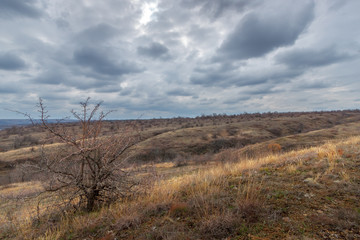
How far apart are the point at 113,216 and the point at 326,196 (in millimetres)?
4437

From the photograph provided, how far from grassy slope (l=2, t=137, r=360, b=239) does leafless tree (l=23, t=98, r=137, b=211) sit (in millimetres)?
643

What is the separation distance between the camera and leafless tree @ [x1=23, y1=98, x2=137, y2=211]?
15.2ft

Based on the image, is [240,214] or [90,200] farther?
[90,200]

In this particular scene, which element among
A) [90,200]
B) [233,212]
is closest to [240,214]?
[233,212]

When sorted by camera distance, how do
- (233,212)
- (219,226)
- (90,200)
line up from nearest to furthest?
(219,226) → (233,212) → (90,200)

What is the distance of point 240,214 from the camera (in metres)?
3.36

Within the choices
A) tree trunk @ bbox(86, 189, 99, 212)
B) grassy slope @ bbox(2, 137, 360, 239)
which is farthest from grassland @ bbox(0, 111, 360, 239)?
tree trunk @ bbox(86, 189, 99, 212)

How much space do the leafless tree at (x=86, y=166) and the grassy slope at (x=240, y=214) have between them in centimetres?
64

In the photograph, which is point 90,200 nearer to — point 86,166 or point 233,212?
point 86,166

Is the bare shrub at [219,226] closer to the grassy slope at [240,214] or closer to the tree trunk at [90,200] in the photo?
the grassy slope at [240,214]

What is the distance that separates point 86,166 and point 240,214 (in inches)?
161

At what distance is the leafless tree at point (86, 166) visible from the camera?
4.64m

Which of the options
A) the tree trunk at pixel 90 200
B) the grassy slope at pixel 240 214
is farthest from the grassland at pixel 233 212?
the tree trunk at pixel 90 200

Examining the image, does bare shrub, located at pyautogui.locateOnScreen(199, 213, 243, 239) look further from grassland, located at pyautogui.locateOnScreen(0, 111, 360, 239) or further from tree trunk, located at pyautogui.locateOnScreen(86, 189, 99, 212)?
tree trunk, located at pyautogui.locateOnScreen(86, 189, 99, 212)
